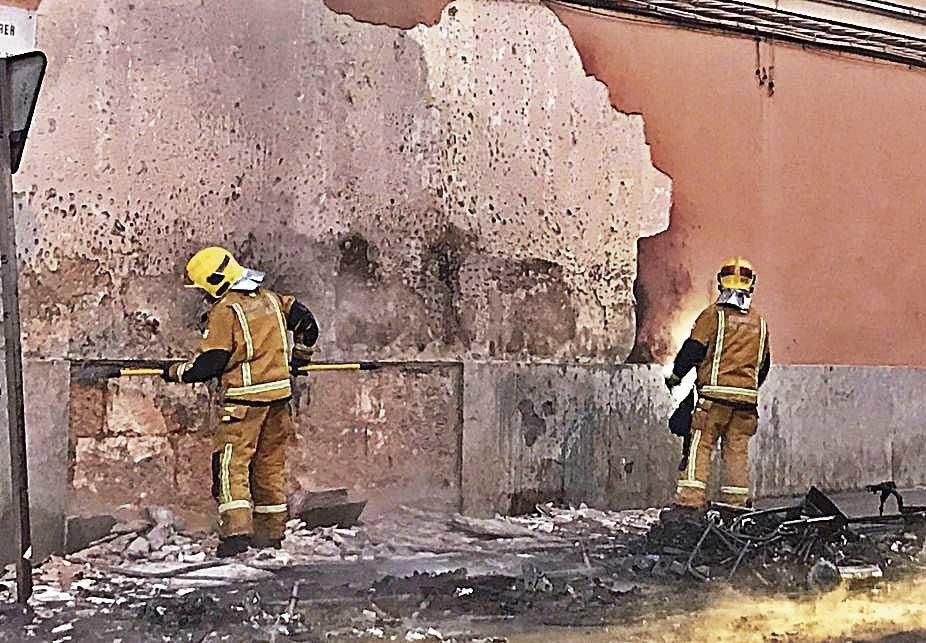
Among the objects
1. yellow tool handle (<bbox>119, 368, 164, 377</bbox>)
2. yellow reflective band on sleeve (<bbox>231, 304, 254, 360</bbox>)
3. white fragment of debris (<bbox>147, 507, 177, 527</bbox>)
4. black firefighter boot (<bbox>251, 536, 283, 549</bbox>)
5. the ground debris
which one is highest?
yellow reflective band on sleeve (<bbox>231, 304, 254, 360</bbox>)

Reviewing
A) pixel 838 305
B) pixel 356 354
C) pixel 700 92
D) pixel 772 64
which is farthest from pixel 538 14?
pixel 838 305

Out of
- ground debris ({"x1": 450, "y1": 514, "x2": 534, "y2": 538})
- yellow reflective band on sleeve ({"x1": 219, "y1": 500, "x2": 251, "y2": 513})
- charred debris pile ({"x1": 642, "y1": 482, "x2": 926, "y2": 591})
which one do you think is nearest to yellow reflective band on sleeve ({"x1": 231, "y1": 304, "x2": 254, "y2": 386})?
yellow reflective band on sleeve ({"x1": 219, "y1": 500, "x2": 251, "y2": 513})

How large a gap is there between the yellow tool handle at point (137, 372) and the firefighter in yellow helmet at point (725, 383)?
3474mm

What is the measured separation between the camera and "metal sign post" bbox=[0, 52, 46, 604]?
5.38 meters

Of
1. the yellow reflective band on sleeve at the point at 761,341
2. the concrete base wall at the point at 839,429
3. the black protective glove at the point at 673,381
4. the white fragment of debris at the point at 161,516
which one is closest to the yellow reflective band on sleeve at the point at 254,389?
the white fragment of debris at the point at 161,516

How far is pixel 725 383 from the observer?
7.94m

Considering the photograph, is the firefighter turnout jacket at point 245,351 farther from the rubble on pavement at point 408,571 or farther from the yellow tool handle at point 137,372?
the rubble on pavement at point 408,571

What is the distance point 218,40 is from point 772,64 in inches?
178

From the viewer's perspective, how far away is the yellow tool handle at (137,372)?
264 inches

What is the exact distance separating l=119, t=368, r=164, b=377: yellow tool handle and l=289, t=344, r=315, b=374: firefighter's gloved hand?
810 mm

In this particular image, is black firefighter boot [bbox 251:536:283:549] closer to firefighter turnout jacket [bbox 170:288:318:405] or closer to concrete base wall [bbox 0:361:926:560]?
concrete base wall [bbox 0:361:926:560]

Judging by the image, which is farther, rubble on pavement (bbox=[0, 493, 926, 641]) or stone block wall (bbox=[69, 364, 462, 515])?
stone block wall (bbox=[69, 364, 462, 515])

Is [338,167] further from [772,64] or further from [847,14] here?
[847,14]

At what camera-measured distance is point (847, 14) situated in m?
9.59
